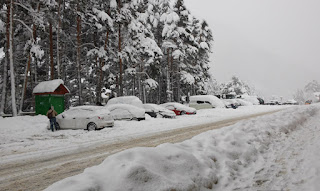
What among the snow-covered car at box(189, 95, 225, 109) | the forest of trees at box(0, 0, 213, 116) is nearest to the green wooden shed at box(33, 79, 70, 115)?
the forest of trees at box(0, 0, 213, 116)

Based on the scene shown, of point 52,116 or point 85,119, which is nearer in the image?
point 52,116

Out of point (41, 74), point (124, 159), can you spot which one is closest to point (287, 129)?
point (124, 159)

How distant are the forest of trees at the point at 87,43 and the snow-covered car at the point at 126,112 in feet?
16.3

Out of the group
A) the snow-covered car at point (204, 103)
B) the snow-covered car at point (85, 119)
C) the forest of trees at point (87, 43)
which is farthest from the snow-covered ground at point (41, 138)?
the snow-covered car at point (204, 103)

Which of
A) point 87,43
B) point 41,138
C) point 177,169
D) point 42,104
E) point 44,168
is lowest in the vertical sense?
point 44,168

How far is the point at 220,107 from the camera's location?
32.2m

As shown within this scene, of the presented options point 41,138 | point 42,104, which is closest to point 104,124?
point 41,138

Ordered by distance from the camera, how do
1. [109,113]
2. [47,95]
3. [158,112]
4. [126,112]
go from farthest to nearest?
[158,112] < [47,95] < [126,112] < [109,113]

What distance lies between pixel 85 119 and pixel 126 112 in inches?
191

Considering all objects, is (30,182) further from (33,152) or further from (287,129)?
(287,129)

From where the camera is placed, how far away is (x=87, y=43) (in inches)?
925

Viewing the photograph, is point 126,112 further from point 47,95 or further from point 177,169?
point 177,169

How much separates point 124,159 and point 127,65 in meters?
25.0

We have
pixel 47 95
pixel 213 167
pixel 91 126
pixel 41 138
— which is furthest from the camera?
pixel 47 95
